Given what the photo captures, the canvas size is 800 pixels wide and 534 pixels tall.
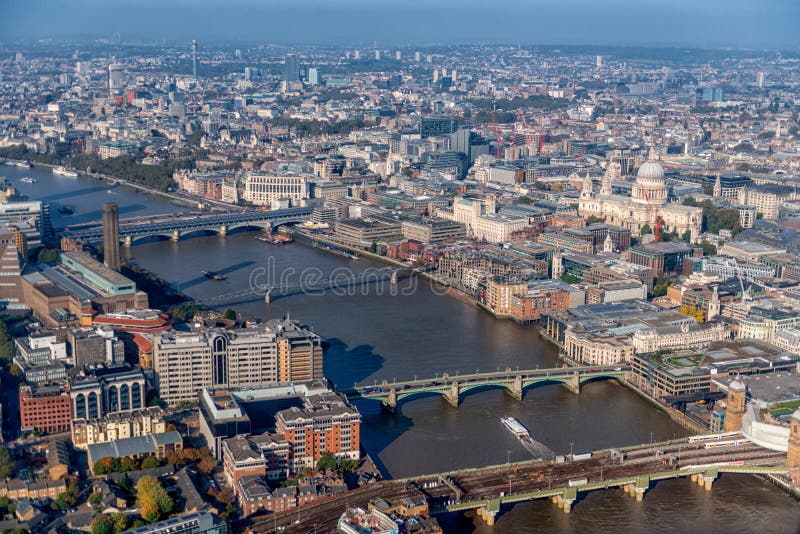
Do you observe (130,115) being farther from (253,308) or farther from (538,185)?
(253,308)

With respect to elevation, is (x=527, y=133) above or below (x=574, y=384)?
above

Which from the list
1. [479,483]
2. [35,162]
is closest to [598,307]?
[479,483]

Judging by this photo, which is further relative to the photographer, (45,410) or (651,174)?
(651,174)

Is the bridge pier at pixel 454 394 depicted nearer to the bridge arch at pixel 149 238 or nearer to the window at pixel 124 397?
the window at pixel 124 397

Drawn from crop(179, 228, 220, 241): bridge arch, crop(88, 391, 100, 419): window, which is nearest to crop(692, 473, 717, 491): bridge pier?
crop(88, 391, 100, 419): window

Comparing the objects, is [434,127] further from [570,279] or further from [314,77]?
[314,77]

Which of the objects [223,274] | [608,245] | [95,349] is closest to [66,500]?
[95,349]
